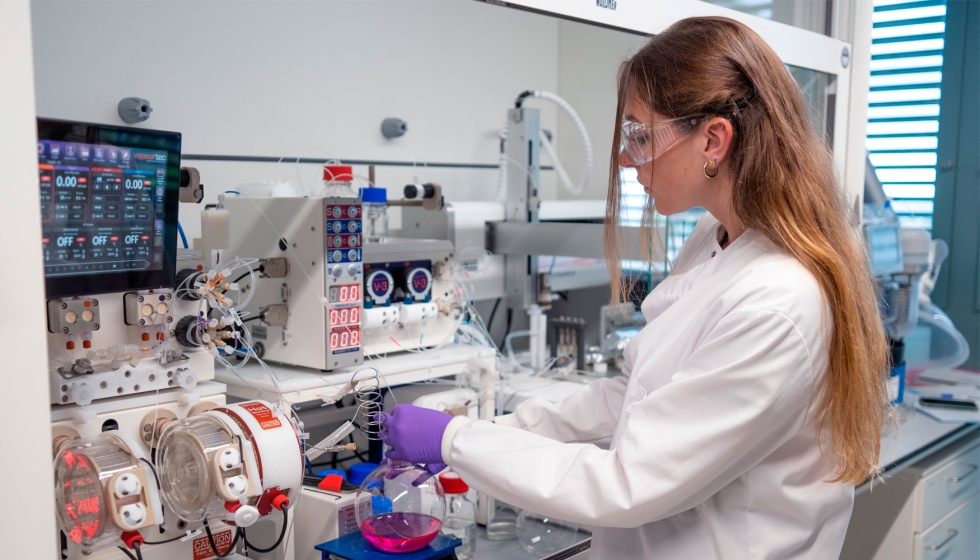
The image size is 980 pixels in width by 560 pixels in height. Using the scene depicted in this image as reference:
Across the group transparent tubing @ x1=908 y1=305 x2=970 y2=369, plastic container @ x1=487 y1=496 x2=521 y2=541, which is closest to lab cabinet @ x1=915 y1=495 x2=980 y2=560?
transparent tubing @ x1=908 y1=305 x2=970 y2=369

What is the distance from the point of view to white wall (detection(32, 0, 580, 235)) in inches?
68.5

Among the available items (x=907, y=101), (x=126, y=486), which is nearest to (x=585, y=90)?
(x=907, y=101)

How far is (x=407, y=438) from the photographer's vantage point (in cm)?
128

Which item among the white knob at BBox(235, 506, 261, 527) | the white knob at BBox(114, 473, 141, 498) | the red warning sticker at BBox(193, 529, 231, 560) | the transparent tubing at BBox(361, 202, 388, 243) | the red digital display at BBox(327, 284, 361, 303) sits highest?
the transparent tubing at BBox(361, 202, 388, 243)

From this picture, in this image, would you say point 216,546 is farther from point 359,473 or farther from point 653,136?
point 653,136

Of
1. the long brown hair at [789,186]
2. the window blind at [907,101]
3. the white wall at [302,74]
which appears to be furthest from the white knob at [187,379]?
the window blind at [907,101]

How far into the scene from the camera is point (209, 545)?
1262 mm

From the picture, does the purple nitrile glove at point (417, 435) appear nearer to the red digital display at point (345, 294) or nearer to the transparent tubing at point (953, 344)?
the red digital display at point (345, 294)

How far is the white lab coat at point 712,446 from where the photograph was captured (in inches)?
41.8

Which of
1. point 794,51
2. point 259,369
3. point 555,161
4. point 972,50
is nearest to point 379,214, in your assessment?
point 259,369

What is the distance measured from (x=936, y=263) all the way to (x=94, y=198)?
311 centimetres

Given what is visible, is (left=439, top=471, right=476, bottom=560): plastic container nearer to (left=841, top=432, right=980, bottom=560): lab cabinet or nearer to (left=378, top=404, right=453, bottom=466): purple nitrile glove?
(left=378, top=404, right=453, bottom=466): purple nitrile glove

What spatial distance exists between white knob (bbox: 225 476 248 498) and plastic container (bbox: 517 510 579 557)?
75 centimetres

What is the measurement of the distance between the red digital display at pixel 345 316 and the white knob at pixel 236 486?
473mm
